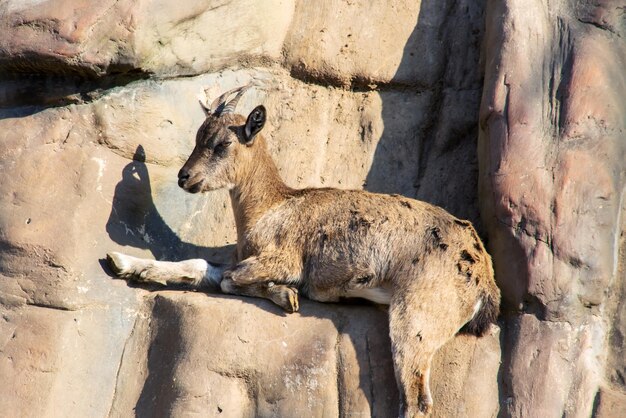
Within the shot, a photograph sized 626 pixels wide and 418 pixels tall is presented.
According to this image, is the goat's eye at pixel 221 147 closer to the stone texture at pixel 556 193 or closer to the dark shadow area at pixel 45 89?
the dark shadow area at pixel 45 89

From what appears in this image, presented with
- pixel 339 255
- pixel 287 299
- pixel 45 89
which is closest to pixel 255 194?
pixel 339 255

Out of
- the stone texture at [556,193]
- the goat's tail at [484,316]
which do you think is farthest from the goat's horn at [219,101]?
the goat's tail at [484,316]

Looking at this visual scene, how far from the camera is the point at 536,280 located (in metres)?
7.58

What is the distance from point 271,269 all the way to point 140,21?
2.54 meters

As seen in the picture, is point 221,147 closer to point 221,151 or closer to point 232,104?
point 221,151

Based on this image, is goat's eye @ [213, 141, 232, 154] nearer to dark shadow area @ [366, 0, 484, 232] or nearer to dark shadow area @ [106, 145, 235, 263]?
dark shadow area @ [106, 145, 235, 263]

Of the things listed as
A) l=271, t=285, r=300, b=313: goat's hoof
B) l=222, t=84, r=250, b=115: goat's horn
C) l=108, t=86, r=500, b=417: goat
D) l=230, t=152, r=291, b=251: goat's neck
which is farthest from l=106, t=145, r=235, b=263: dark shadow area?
l=271, t=285, r=300, b=313: goat's hoof

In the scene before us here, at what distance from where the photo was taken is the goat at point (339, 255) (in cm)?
746

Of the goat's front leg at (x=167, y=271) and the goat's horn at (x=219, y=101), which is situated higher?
the goat's horn at (x=219, y=101)

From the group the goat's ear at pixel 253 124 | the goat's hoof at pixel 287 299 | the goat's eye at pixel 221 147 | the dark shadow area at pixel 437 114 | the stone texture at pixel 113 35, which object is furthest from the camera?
the dark shadow area at pixel 437 114

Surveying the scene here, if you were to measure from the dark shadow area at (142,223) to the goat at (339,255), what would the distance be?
411mm

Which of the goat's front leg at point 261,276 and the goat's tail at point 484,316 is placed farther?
the goat's front leg at point 261,276

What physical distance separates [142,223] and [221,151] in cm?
97

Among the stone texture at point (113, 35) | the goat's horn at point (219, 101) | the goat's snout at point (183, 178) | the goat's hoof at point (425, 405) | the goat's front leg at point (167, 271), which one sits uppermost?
the stone texture at point (113, 35)
